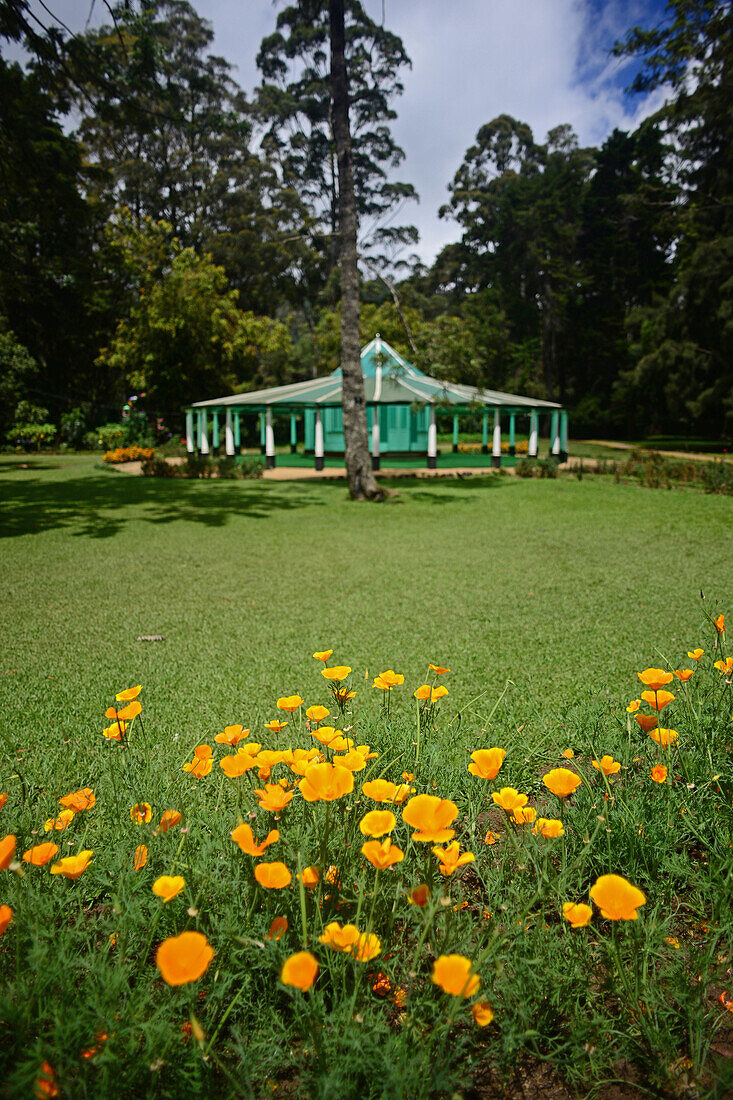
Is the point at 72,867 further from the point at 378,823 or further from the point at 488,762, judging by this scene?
the point at 488,762

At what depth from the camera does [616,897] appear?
908 mm

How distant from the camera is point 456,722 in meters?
2.77

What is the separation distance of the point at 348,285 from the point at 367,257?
8048mm

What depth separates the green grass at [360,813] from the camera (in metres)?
1.07

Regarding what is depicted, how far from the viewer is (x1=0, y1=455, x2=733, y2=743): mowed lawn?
3.20 m

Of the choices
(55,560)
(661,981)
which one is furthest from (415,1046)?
(55,560)

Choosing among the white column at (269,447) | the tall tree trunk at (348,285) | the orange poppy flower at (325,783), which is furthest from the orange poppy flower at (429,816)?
the white column at (269,447)

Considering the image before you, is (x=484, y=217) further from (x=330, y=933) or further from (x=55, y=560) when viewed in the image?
(x=330, y=933)

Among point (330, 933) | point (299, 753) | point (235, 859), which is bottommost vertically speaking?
point (235, 859)

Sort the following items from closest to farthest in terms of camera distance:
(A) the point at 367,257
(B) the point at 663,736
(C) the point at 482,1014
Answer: (C) the point at 482,1014, (B) the point at 663,736, (A) the point at 367,257

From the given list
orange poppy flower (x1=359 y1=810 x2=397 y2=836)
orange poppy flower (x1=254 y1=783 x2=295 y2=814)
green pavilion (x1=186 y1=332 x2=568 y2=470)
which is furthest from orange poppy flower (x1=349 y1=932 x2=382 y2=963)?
green pavilion (x1=186 y1=332 x2=568 y2=470)

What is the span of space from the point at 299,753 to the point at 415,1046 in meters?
0.57

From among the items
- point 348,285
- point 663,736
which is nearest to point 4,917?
point 663,736

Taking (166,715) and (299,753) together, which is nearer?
(299,753)
